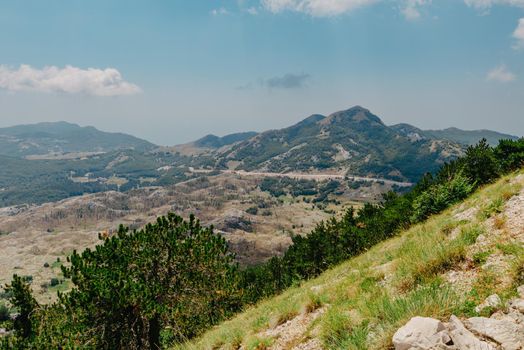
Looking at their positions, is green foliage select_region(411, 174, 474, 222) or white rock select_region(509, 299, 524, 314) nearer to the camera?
white rock select_region(509, 299, 524, 314)

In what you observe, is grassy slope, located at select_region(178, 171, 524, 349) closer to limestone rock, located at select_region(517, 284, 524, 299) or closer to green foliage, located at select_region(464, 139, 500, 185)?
limestone rock, located at select_region(517, 284, 524, 299)

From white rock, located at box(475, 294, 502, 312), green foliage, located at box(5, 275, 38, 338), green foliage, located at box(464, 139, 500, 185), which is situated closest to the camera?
white rock, located at box(475, 294, 502, 312)

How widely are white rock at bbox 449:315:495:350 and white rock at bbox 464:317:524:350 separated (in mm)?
247

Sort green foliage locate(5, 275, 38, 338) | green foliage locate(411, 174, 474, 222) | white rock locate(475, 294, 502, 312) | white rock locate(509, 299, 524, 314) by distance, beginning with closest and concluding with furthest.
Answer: white rock locate(509, 299, 524, 314) < white rock locate(475, 294, 502, 312) < green foliage locate(411, 174, 474, 222) < green foliage locate(5, 275, 38, 338)

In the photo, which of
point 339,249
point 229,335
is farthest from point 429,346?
point 339,249

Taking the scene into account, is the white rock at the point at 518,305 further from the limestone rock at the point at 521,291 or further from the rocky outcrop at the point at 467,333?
the limestone rock at the point at 521,291

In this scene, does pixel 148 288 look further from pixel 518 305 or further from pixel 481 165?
pixel 481 165

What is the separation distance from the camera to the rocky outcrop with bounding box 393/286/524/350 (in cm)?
595

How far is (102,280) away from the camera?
2417 cm

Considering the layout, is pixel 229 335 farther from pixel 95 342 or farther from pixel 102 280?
pixel 95 342

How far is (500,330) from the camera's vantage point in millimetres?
6188

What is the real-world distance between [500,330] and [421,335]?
145cm

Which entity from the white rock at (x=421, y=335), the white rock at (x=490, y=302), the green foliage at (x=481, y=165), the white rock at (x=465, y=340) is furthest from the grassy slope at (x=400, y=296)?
the green foliage at (x=481, y=165)

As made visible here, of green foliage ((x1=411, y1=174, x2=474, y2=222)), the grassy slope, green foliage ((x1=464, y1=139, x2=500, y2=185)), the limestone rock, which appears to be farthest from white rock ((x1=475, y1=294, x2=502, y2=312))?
green foliage ((x1=464, y1=139, x2=500, y2=185))
